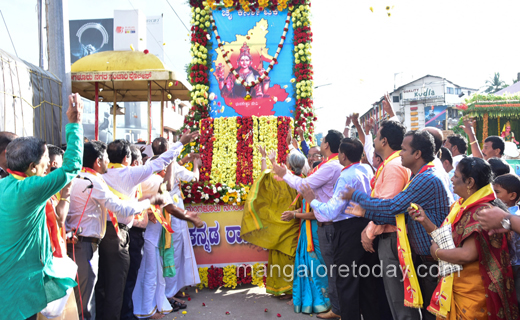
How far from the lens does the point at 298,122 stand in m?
6.93

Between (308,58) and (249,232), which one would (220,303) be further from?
(308,58)

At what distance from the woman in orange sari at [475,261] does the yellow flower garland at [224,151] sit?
4226mm

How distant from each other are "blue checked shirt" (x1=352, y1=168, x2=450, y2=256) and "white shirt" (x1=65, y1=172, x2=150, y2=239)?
2.39m

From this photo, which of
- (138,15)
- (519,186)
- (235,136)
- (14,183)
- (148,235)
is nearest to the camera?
(14,183)

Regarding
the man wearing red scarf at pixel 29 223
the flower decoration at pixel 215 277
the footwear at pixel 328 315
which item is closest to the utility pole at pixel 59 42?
the flower decoration at pixel 215 277

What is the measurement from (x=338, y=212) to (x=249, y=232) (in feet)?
6.25

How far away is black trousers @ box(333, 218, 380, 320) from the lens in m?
3.94

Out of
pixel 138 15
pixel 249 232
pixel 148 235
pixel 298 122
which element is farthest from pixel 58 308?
pixel 138 15

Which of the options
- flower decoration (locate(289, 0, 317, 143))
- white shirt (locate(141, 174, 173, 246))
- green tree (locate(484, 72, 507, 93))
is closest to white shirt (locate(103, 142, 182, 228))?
white shirt (locate(141, 174, 173, 246))

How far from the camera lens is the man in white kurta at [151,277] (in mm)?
4738

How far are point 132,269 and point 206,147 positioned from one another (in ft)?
8.85

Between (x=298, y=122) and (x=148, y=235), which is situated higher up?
(x=298, y=122)

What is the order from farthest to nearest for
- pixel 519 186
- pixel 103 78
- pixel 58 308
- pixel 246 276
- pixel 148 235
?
pixel 103 78 < pixel 246 276 < pixel 148 235 < pixel 519 186 < pixel 58 308

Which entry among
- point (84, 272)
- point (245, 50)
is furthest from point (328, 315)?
point (245, 50)
